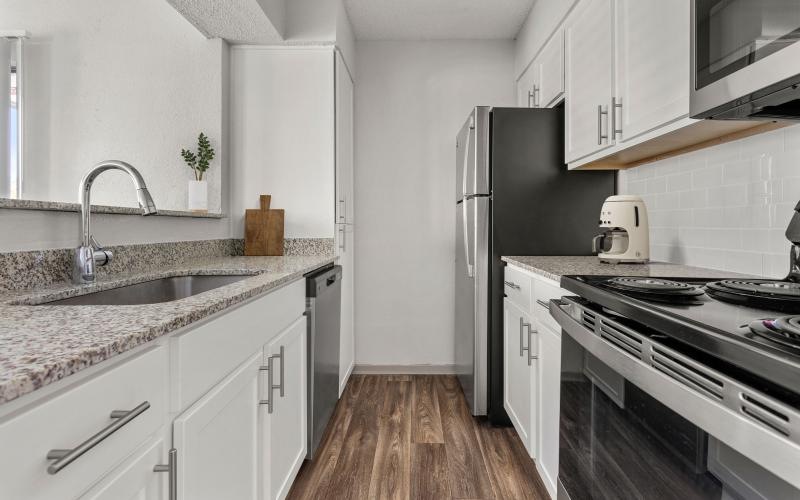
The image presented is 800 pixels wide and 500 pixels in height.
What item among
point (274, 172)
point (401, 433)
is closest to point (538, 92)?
point (274, 172)

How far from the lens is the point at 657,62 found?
61.2 inches

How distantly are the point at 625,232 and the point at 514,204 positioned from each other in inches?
26.6

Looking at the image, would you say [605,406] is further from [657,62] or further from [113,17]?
[113,17]

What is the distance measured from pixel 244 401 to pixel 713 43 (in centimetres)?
152

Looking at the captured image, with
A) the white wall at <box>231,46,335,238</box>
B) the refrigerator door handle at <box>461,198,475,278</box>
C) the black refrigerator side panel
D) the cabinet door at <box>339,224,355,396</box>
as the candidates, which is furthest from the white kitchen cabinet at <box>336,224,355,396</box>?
the black refrigerator side panel

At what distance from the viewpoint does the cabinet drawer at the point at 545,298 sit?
1589 mm

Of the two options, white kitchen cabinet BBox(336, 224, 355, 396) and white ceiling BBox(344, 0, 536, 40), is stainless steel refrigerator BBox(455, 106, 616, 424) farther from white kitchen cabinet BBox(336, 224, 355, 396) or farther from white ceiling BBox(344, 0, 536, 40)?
white ceiling BBox(344, 0, 536, 40)

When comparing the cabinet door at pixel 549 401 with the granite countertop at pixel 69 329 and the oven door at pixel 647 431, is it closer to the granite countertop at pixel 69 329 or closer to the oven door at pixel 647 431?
the oven door at pixel 647 431

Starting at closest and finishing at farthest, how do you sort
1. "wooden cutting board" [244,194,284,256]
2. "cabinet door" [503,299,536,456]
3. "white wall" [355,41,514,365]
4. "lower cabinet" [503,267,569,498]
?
1. "lower cabinet" [503,267,569,498]
2. "cabinet door" [503,299,536,456]
3. "wooden cutting board" [244,194,284,256]
4. "white wall" [355,41,514,365]

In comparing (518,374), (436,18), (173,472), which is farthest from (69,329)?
(436,18)

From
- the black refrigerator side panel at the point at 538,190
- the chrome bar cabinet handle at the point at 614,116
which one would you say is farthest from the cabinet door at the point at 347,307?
the chrome bar cabinet handle at the point at 614,116

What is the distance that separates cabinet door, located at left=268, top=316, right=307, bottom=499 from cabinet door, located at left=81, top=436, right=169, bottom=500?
633mm

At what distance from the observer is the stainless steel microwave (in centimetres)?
90

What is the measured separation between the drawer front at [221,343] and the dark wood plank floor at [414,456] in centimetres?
81
